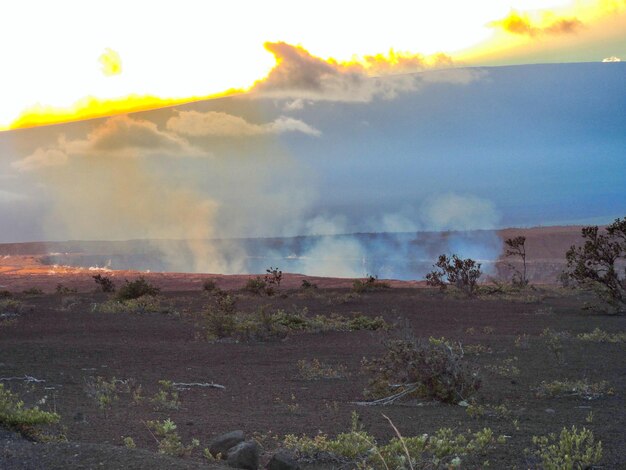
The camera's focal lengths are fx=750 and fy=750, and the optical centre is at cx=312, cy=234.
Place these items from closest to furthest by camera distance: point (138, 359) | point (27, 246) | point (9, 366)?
point (9, 366)
point (138, 359)
point (27, 246)

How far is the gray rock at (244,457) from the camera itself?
17.0 feet

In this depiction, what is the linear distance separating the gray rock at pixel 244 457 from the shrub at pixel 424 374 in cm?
322

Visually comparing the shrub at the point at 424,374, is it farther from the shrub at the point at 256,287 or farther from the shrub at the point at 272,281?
the shrub at the point at 256,287

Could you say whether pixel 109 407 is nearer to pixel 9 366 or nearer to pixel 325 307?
pixel 9 366

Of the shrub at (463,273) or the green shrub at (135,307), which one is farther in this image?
the shrub at (463,273)

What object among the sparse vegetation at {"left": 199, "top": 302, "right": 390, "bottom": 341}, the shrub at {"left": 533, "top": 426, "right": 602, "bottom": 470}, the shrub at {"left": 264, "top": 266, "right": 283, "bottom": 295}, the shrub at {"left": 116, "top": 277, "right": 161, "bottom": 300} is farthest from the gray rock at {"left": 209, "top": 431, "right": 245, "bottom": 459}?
the shrub at {"left": 264, "top": 266, "right": 283, "bottom": 295}

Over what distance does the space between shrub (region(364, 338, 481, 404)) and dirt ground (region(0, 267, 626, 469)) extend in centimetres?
25

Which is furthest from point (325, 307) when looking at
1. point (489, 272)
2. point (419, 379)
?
point (489, 272)

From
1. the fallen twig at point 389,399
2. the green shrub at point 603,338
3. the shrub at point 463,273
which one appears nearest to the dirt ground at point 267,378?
the fallen twig at point 389,399

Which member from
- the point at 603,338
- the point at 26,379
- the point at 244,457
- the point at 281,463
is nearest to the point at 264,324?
the point at 26,379

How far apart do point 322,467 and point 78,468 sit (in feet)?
5.94

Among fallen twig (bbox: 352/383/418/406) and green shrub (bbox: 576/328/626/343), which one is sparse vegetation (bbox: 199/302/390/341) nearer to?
green shrub (bbox: 576/328/626/343)

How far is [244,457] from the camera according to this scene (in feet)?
17.0

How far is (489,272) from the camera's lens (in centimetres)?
6184
